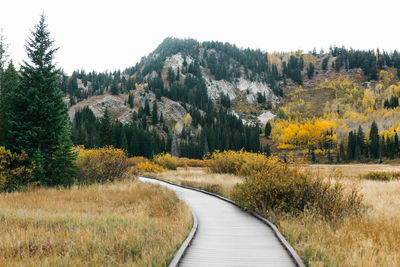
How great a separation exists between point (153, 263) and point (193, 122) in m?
162

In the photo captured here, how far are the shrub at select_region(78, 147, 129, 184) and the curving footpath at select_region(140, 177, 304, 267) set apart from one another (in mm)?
14428

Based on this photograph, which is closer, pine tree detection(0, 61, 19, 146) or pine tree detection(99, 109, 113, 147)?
pine tree detection(0, 61, 19, 146)

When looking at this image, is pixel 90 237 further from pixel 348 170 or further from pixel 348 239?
pixel 348 170

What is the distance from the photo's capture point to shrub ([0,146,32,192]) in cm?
1792

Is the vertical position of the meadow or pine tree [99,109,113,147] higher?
pine tree [99,109,113,147]

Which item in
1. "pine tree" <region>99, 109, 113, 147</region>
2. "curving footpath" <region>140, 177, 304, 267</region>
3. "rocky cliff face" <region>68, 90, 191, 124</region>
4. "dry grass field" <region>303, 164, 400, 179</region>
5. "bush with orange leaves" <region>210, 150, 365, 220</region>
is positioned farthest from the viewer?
"rocky cliff face" <region>68, 90, 191, 124</region>

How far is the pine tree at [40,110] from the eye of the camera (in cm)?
1988

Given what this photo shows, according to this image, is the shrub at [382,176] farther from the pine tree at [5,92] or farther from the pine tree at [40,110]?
the pine tree at [5,92]

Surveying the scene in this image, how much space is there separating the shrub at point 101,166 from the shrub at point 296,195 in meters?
14.8

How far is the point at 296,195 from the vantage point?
33.4 ft

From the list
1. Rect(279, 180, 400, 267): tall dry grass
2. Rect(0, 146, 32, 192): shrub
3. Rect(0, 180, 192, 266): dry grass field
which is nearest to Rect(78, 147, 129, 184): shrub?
Rect(0, 146, 32, 192): shrub

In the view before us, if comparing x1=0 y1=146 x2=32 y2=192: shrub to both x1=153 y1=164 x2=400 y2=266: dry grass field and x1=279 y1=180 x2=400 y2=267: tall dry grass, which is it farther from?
x1=279 y1=180 x2=400 y2=267: tall dry grass

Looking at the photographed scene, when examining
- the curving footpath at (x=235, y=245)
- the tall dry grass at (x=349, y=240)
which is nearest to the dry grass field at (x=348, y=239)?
the tall dry grass at (x=349, y=240)

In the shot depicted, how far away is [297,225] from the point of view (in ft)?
26.5
